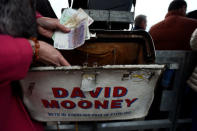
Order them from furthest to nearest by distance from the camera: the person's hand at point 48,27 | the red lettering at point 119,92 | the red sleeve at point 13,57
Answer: the person's hand at point 48,27
the red lettering at point 119,92
the red sleeve at point 13,57

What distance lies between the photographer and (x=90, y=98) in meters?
0.61

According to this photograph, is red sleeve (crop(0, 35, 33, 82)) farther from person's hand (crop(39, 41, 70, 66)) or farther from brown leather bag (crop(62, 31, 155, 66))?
brown leather bag (crop(62, 31, 155, 66))

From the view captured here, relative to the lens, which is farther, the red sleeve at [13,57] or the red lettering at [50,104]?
the red lettering at [50,104]

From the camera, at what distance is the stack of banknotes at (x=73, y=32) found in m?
0.67

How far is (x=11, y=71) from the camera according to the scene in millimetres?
416

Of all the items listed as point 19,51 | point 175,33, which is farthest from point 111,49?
point 175,33

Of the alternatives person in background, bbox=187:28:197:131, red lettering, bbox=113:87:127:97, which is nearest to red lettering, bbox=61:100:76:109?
red lettering, bbox=113:87:127:97

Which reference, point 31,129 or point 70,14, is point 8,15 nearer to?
point 70,14

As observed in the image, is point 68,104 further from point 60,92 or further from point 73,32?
point 73,32

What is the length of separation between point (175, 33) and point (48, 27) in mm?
1537

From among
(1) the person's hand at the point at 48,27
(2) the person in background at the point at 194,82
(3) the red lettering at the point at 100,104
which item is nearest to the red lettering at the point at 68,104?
(3) the red lettering at the point at 100,104

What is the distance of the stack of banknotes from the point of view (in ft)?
2.18

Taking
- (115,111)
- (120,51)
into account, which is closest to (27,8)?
(120,51)

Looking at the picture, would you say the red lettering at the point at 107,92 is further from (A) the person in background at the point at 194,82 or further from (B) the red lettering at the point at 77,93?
(A) the person in background at the point at 194,82
